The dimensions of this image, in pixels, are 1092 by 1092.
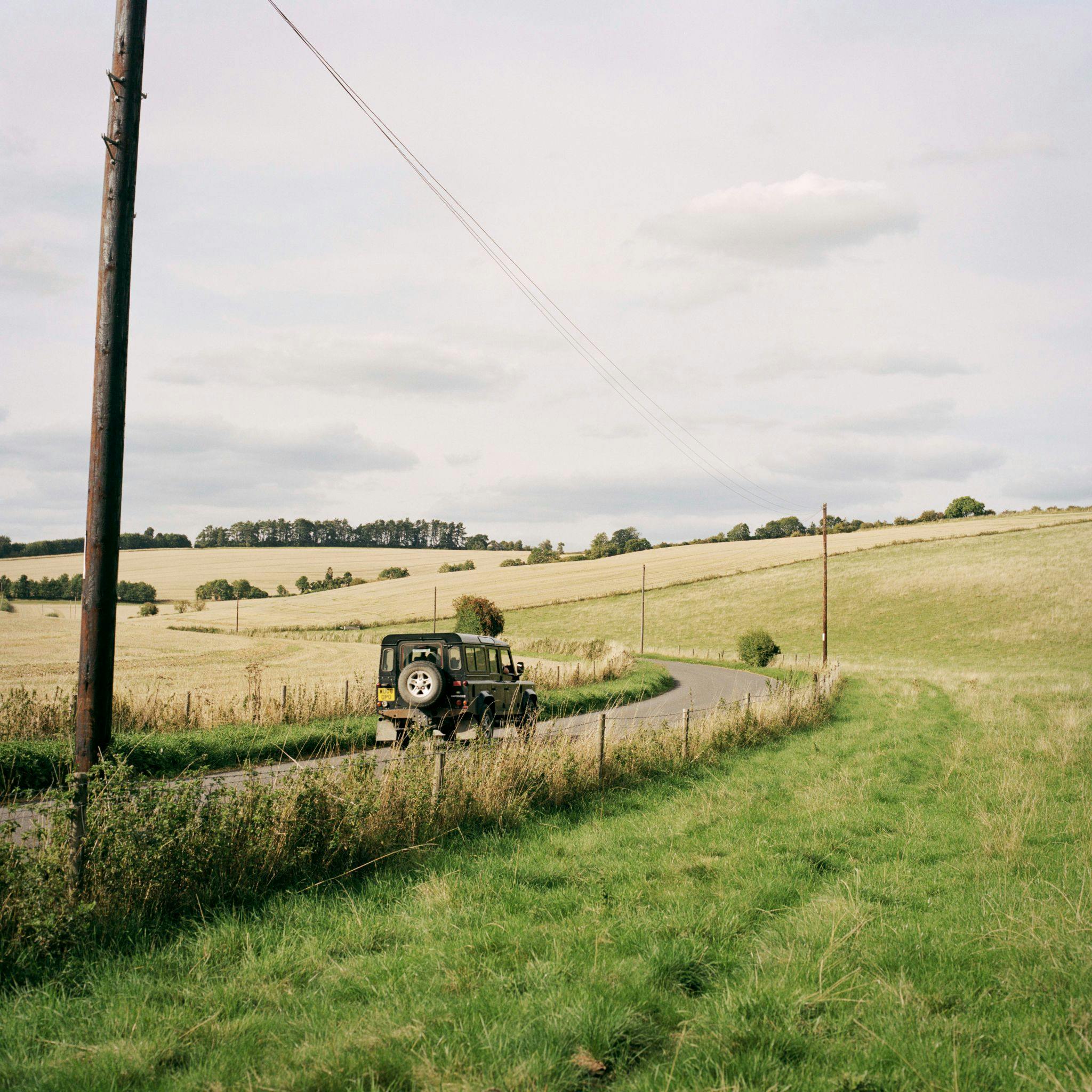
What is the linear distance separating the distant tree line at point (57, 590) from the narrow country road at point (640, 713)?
2687 inches

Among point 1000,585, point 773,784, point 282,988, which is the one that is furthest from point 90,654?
point 1000,585

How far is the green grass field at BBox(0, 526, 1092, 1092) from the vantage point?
3855 mm

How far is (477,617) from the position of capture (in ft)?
155

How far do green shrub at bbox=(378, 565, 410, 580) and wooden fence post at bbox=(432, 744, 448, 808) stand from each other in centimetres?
10508

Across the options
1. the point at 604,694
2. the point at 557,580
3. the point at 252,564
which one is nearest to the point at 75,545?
the point at 252,564

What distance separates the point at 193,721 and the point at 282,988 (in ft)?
40.8

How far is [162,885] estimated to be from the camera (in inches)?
225

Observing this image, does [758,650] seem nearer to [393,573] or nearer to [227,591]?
[227,591]

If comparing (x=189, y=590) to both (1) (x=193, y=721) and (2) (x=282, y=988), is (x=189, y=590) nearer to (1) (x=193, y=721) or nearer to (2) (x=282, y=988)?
(1) (x=193, y=721)

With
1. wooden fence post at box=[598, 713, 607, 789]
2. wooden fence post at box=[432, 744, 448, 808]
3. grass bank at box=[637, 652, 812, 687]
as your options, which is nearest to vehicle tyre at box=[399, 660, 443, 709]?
wooden fence post at box=[598, 713, 607, 789]

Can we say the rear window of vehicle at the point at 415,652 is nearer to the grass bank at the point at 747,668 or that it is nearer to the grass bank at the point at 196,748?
the grass bank at the point at 196,748

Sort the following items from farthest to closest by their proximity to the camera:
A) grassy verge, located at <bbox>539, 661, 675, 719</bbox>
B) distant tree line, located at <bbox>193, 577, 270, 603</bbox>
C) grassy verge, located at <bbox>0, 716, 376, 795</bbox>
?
distant tree line, located at <bbox>193, 577, 270, 603</bbox> < grassy verge, located at <bbox>539, 661, 675, 719</bbox> < grassy verge, located at <bbox>0, 716, 376, 795</bbox>

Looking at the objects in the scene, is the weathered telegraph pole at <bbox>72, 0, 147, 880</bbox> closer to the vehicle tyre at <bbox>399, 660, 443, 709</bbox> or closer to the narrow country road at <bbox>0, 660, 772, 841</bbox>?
the narrow country road at <bbox>0, 660, 772, 841</bbox>

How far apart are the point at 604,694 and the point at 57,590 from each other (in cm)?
8821
